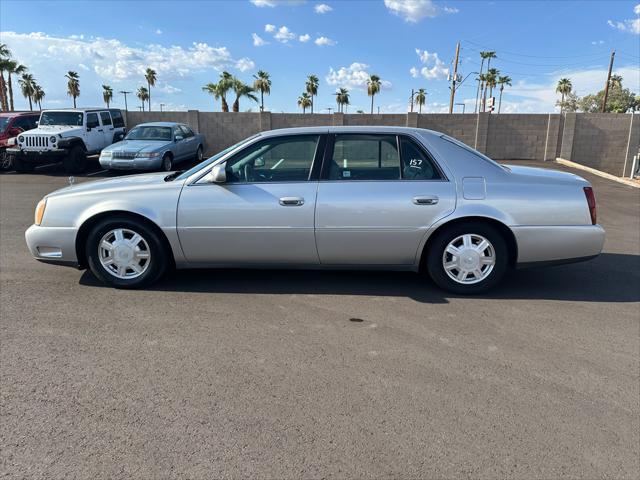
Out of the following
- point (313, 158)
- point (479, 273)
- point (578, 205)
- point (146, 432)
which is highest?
point (313, 158)

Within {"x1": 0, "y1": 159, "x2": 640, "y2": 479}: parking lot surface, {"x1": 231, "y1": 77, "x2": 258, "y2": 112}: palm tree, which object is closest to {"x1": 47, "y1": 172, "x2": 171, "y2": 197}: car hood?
{"x1": 0, "y1": 159, "x2": 640, "y2": 479}: parking lot surface

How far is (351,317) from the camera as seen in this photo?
→ 4.07m

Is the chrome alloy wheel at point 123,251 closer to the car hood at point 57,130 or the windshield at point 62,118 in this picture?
the car hood at point 57,130

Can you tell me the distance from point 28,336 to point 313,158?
281 centimetres

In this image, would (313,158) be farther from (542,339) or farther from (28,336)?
(28,336)

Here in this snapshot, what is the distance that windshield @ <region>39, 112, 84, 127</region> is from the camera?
15531mm

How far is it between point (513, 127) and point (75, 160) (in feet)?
57.4

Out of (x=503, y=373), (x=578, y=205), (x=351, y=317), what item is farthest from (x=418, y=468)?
(x=578, y=205)

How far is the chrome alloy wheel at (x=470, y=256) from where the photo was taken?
4.50m

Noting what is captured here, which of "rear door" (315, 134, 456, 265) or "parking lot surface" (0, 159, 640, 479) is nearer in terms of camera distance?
"parking lot surface" (0, 159, 640, 479)

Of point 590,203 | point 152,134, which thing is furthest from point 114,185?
point 152,134

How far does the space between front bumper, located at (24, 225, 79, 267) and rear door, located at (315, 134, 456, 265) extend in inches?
93.9

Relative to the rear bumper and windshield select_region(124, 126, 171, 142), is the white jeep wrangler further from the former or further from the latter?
the rear bumper

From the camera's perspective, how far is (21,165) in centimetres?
1562
